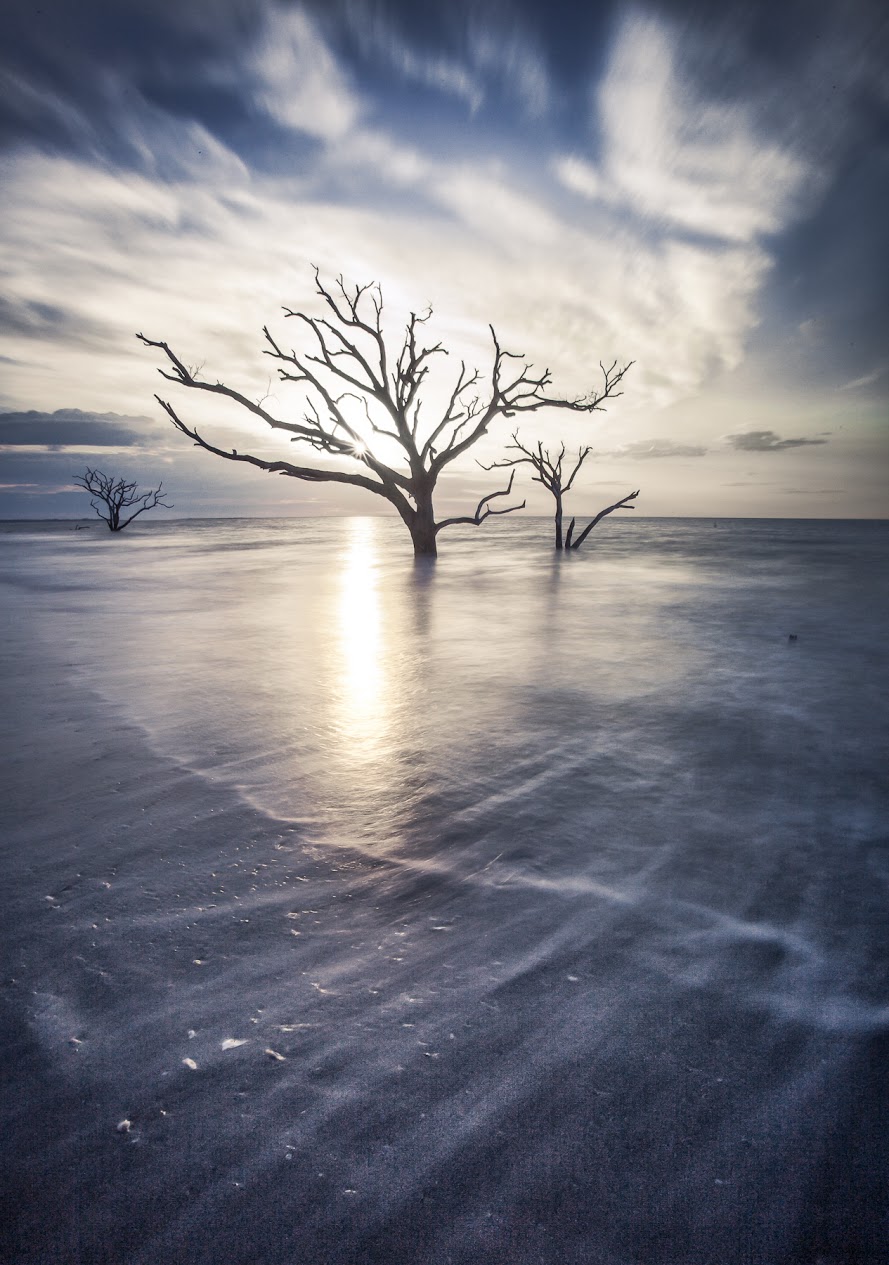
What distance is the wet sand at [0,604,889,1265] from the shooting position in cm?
105

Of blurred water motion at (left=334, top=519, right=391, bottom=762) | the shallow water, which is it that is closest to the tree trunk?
blurred water motion at (left=334, top=519, right=391, bottom=762)

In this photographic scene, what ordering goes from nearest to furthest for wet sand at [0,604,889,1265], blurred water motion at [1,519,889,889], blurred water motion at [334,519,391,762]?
wet sand at [0,604,889,1265] < blurred water motion at [1,519,889,889] < blurred water motion at [334,519,391,762]

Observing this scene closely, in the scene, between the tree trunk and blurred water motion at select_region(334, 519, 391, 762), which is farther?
the tree trunk

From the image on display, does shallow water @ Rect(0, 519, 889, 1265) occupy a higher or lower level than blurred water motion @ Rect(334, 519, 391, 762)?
lower

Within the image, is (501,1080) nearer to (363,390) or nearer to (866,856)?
(866,856)

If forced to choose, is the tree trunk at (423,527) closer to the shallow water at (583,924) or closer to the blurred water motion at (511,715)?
the blurred water motion at (511,715)

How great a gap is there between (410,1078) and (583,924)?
0.74m

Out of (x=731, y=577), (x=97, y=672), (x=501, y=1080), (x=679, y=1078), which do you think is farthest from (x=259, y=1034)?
(x=731, y=577)

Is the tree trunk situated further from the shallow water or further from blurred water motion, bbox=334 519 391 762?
the shallow water

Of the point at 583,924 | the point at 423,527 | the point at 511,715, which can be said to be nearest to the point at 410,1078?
the point at 583,924

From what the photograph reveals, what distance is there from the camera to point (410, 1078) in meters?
1.32

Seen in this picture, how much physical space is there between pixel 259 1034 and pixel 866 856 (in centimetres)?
228

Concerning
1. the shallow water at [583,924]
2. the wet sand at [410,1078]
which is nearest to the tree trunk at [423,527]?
the shallow water at [583,924]

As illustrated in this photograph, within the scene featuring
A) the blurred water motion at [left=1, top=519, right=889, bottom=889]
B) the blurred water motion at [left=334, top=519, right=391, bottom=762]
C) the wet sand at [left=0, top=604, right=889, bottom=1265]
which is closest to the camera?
the wet sand at [left=0, top=604, right=889, bottom=1265]
